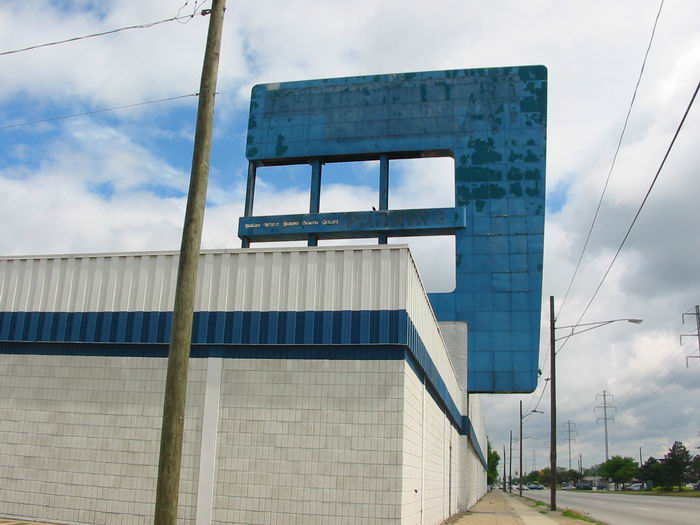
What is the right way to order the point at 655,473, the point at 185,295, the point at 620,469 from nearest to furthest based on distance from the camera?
the point at 185,295
the point at 655,473
the point at 620,469

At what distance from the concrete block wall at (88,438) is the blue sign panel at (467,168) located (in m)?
19.6

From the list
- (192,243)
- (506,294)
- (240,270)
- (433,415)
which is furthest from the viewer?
(506,294)

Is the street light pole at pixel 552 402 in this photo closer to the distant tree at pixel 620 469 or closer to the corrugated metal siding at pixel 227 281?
the corrugated metal siding at pixel 227 281

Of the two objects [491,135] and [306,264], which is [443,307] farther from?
[306,264]

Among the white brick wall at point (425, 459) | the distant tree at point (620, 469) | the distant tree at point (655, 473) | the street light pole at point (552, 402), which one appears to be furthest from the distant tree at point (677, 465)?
the white brick wall at point (425, 459)

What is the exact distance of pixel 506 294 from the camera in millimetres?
34500

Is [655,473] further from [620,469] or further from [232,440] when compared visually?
[232,440]

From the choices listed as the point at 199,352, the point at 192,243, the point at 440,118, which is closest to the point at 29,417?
the point at 199,352

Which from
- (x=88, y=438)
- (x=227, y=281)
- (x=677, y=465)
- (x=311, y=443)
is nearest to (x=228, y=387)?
(x=311, y=443)

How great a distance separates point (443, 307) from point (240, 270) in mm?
20934

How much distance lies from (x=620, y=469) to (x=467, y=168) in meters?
155

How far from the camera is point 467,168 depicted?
3516cm

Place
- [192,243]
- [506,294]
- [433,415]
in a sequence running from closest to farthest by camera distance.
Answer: [192,243] < [433,415] < [506,294]

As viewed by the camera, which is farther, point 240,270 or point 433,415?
point 433,415
